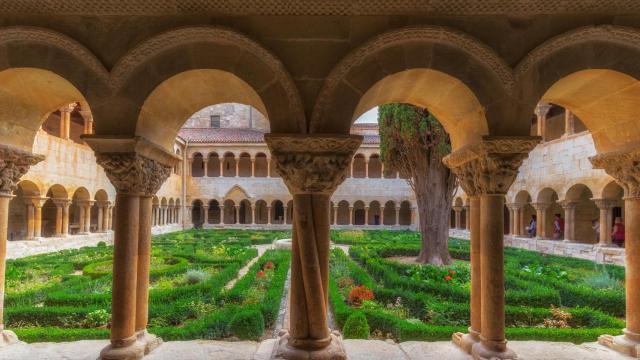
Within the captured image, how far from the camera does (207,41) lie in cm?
371

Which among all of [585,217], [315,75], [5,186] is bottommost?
[585,217]

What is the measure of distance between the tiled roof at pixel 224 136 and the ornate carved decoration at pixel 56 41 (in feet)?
A: 84.5

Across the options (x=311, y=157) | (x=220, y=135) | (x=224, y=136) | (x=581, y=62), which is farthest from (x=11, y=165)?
(x=220, y=135)

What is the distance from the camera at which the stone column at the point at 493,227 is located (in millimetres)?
3756

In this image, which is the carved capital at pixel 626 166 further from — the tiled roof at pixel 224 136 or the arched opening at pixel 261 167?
the arched opening at pixel 261 167

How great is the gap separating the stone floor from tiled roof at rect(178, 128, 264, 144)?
25651 mm

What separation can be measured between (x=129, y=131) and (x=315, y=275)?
2.03m

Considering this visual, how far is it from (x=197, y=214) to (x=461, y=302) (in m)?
28.3

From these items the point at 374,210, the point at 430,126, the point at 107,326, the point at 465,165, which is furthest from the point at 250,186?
the point at 465,165

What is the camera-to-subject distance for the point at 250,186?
1180 inches

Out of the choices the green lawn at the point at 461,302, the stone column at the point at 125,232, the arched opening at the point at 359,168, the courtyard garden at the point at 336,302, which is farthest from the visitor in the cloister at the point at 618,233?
the arched opening at the point at 359,168

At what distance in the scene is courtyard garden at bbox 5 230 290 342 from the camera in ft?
19.9

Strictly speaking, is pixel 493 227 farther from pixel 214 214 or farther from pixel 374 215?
pixel 214 214

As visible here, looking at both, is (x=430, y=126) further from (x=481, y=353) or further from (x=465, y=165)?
(x=481, y=353)
